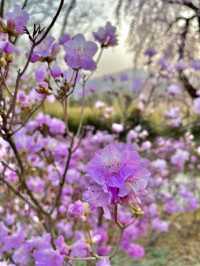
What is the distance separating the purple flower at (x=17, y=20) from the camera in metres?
1.55

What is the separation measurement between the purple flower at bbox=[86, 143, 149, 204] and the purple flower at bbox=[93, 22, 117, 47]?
3.36ft

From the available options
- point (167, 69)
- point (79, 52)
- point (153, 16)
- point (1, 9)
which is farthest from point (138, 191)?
point (153, 16)

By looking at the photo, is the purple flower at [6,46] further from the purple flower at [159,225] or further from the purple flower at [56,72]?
the purple flower at [159,225]

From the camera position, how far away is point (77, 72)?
1.57 meters

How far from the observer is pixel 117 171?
110cm

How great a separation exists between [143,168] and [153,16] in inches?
207

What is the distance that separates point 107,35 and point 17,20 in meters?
0.57

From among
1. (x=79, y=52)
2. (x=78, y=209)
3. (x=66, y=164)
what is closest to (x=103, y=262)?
(x=78, y=209)

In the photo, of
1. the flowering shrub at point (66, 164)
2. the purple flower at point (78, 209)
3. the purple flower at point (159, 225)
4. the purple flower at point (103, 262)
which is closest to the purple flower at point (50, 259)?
the flowering shrub at point (66, 164)

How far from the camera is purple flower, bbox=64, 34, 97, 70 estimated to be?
4.98 ft

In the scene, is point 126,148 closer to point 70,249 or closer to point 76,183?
point 70,249

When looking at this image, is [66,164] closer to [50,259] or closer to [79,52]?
[79,52]

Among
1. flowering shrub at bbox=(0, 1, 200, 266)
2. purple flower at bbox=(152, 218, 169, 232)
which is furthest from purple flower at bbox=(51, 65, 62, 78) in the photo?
purple flower at bbox=(152, 218, 169, 232)

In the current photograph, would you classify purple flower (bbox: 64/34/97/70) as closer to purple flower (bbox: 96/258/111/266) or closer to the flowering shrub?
the flowering shrub
